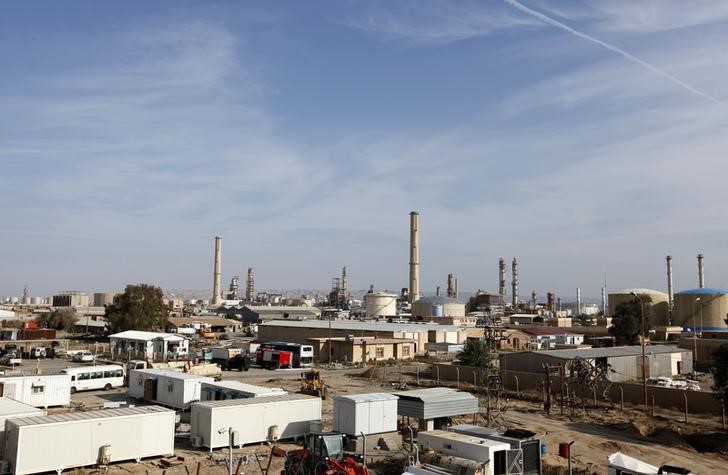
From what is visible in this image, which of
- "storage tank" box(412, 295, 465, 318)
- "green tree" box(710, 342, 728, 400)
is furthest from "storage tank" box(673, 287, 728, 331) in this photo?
"green tree" box(710, 342, 728, 400)

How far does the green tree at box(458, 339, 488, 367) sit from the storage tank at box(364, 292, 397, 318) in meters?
71.0

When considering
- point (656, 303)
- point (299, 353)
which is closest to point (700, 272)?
point (656, 303)

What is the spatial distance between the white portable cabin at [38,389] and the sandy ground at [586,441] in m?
1.38

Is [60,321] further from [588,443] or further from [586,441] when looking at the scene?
[588,443]

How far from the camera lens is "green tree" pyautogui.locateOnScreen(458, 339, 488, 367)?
42688 millimetres

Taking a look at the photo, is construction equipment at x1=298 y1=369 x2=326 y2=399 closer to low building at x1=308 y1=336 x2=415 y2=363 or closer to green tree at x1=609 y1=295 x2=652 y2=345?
low building at x1=308 y1=336 x2=415 y2=363

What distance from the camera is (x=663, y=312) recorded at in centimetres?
9569

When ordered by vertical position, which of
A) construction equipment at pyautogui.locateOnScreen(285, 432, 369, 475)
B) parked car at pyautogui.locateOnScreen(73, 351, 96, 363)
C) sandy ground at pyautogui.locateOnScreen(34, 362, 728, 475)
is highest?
construction equipment at pyautogui.locateOnScreen(285, 432, 369, 475)

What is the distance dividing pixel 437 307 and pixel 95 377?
78.1m

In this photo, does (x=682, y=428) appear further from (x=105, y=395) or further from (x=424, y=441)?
(x=105, y=395)

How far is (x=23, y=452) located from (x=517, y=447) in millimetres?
13683

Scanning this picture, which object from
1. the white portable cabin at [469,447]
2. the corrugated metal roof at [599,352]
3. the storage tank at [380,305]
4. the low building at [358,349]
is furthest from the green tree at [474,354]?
the storage tank at [380,305]

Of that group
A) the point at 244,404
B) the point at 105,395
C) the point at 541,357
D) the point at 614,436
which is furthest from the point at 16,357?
the point at 614,436

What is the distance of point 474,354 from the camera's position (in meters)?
43.5
